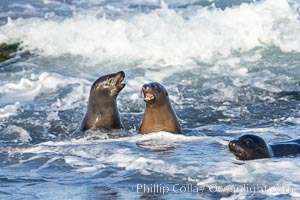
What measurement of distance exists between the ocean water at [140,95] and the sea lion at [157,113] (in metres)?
0.16

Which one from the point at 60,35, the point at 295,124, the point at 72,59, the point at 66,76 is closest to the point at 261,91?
the point at 295,124

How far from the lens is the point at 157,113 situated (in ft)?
30.1

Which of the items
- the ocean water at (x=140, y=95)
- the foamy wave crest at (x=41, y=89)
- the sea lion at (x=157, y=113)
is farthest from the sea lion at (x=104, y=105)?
the foamy wave crest at (x=41, y=89)

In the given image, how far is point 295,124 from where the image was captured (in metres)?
9.92

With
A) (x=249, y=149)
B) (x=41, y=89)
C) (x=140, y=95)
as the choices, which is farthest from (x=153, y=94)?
(x=41, y=89)

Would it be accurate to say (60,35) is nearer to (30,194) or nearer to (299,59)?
(299,59)

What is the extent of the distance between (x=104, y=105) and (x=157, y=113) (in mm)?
773

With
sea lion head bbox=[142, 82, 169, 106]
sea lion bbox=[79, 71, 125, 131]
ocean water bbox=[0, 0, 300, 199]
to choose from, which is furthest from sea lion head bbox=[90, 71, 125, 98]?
sea lion head bbox=[142, 82, 169, 106]

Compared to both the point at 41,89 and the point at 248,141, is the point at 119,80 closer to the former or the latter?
the point at 248,141

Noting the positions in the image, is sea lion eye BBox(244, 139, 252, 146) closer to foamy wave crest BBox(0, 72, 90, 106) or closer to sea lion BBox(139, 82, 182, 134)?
sea lion BBox(139, 82, 182, 134)

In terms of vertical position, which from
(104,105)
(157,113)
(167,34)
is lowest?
(157,113)

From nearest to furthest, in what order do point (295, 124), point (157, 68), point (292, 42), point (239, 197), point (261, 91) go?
point (239, 197) → point (295, 124) → point (261, 91) → point (157, 68) → point (292, 42)

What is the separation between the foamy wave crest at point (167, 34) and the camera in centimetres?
1496

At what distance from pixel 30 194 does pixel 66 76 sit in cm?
702
